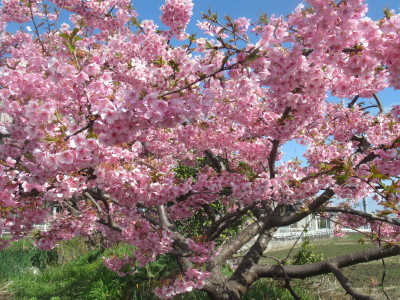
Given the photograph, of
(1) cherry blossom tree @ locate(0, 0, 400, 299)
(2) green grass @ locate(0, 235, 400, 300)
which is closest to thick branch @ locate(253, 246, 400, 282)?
(1) cherry blossom tree @ locate(0, 0, 400, 299)

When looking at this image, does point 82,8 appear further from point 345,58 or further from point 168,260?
point 345,58

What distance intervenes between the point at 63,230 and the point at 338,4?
4.51 meters

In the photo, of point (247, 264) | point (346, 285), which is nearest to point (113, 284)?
point (247, 264)

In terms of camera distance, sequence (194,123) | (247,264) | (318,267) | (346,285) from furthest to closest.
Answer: (194,123)
(247,264)
(318,267)
(346,285)

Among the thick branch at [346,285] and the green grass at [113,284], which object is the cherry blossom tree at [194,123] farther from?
the green grass at [113,284]

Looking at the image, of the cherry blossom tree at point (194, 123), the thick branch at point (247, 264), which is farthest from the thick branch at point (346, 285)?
the thick branch at point (247, 264)

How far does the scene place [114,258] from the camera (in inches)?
242

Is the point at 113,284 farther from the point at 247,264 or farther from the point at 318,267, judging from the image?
the point at 318,267

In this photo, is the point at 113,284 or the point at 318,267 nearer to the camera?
the point at 318,267

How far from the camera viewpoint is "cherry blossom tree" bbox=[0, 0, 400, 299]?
2.23m

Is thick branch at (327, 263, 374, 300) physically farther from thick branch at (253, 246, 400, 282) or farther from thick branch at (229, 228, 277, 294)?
thick branch at (229, 228, 277, 294)

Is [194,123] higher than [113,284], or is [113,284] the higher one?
[194,123]

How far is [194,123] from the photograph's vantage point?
5730 mm

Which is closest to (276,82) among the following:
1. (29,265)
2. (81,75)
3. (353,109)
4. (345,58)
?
(345,58)
